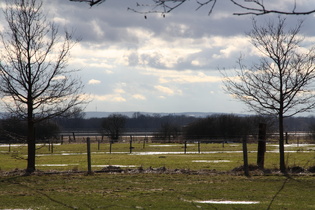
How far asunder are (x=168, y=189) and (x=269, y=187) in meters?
3.18

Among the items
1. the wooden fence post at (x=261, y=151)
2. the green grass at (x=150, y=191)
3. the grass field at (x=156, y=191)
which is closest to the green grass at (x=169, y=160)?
the wooden fence post at (x=261, y=151)

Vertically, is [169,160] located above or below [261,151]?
below

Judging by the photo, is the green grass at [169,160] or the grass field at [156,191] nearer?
the grass field at [156,191]

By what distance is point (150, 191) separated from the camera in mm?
13406

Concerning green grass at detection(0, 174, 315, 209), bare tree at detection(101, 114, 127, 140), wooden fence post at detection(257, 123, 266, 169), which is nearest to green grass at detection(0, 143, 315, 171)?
wooden fence post at detection(257, 123, 266, 169)

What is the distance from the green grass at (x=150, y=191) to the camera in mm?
10984

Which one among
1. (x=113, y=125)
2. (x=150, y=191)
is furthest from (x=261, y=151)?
(x=113, y=125)

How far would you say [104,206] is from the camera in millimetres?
10719

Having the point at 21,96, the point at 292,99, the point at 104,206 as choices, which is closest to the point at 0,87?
the point at 21,96

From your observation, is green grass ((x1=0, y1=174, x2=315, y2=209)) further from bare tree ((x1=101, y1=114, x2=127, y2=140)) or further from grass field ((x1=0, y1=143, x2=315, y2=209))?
bare tree ((x1=101, y1=114, x2=127, y2=140))

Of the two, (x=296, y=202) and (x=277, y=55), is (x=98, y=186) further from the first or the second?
(x=277, y=55)

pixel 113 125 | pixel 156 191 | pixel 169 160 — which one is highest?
pixel 113 125

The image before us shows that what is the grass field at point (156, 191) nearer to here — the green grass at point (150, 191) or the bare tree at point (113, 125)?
the green grass at point (150, 191)

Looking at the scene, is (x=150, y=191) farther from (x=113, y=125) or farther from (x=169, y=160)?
(x=113, y=125)
